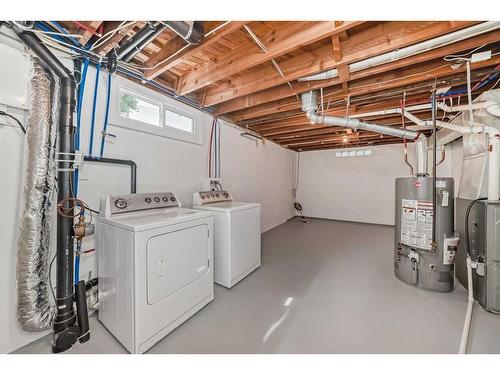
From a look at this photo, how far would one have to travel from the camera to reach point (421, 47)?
1.59m

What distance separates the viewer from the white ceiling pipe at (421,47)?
1.37 metres

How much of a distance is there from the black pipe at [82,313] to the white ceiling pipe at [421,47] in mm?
2968

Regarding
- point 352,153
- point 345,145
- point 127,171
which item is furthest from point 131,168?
point 352,153

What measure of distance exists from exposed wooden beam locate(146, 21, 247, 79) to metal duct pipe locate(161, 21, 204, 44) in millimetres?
104

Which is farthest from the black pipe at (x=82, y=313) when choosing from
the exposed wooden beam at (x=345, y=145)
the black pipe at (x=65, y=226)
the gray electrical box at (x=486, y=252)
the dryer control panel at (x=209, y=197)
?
the exposed wooden beam at (x=345, y=145)

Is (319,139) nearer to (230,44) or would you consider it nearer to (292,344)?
(230,44)

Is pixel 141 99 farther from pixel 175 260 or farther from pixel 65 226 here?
pixel 175 260

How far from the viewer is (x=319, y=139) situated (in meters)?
5.03

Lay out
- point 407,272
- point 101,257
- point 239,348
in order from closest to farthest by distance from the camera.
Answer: point 239,348, point 101,257, point 407,272

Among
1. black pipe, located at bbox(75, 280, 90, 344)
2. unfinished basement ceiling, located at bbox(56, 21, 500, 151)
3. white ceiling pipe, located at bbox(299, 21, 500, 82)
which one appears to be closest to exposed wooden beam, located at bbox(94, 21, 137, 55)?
unfinished basement ceiling, located at bbox(56, 21, 500, 151)

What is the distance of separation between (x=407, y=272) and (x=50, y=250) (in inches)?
142
